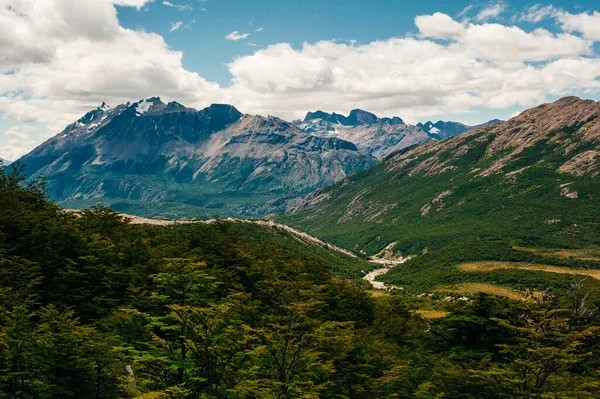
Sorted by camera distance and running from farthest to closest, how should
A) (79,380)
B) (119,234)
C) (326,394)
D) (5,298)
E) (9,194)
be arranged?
(9,194), (119,234), (5,298), (326,394), (79,380)

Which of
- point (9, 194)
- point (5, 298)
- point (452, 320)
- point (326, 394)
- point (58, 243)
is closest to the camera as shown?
point (326, 394)

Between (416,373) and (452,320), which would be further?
(452,320)

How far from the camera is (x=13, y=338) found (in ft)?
106

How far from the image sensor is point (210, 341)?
97.7 ft

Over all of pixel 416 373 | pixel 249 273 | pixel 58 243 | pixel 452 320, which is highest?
pixel 58 243

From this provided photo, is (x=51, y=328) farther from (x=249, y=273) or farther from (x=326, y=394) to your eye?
(x=249, y=273)

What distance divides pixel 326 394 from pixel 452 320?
27.5 metres

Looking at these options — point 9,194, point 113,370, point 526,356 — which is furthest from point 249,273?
point 9,194

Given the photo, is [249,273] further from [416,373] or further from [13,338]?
[13,338]

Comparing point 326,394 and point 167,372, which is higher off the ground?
point 167,372

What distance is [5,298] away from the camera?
1608 inches

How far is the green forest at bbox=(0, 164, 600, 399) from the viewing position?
31359 millimetres

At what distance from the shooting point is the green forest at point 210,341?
1235 inches

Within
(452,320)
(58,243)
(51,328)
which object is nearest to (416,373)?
(452,320)
